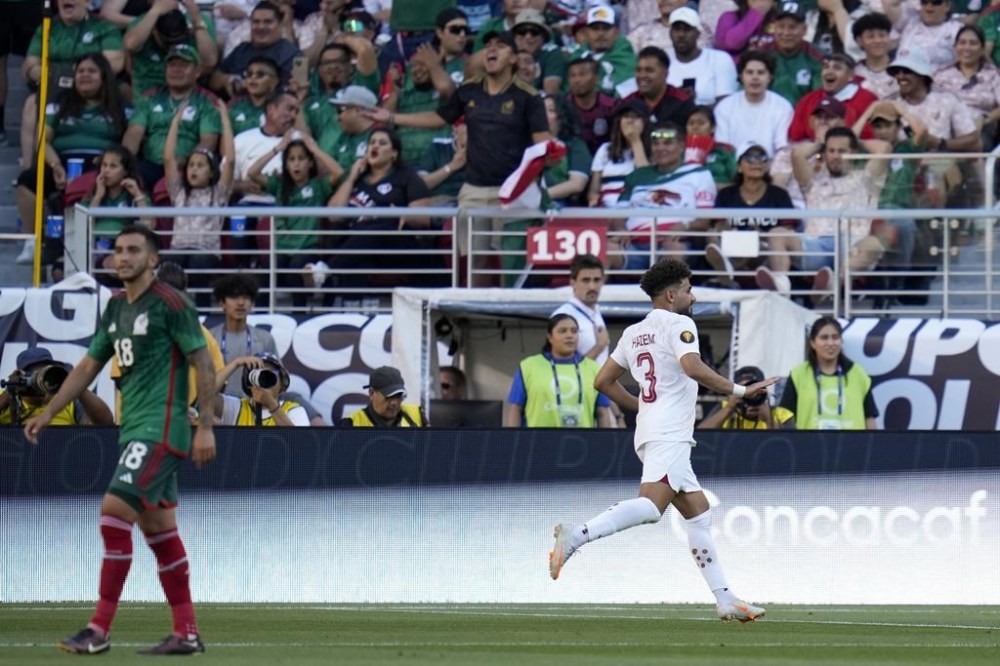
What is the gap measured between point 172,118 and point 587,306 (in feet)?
19.0

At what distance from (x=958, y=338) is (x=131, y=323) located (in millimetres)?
9264

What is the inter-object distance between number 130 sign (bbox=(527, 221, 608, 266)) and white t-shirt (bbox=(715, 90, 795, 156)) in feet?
7.04

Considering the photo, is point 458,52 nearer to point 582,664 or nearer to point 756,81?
point 756,81

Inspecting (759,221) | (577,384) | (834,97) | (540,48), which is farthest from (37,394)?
(834,97)

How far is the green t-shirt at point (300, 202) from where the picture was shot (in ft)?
57.3

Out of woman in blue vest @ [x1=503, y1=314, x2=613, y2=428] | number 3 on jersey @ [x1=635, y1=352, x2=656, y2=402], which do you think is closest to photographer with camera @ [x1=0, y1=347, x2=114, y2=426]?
woman in blue vest @ [x1=503, y1=314, x2=613, y2=428]

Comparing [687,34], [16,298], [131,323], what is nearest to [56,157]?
Result: [16,298]

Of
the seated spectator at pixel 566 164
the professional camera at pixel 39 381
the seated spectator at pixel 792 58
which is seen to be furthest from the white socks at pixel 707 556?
the seated spectator at pixel 792 58

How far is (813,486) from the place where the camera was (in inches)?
512

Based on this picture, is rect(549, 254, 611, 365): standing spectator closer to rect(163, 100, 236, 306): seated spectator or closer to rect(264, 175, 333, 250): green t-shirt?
rect(264, 175, 333, 250): green t-shirt

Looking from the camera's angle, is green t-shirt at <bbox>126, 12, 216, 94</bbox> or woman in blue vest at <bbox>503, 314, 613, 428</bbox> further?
green t-shirt at <bbox>126, 12, 216, 94</bbox>

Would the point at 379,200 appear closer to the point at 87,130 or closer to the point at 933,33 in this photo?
the point at 87,130

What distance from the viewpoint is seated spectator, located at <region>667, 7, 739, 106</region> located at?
18.4 meters

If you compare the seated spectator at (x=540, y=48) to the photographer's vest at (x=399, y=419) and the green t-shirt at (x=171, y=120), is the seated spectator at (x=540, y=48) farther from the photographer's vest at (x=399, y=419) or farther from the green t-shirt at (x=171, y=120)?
the photographer's vest at (x=399, y=419)
